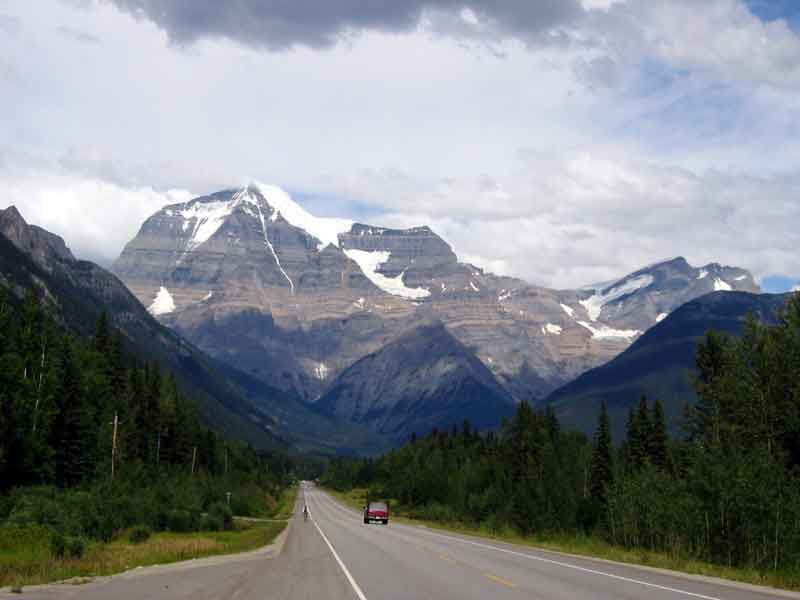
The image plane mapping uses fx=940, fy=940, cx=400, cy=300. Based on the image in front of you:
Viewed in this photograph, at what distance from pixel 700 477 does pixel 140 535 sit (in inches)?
1233

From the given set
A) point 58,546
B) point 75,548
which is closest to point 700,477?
point 75,548

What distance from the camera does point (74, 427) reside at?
75750 mm

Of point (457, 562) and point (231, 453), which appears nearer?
point (457, 562)

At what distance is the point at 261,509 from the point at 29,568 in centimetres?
7947

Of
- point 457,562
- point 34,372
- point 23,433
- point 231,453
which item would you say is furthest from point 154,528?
point 231,453

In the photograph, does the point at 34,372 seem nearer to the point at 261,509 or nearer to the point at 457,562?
the point at 261,509

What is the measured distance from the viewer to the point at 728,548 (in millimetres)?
38125

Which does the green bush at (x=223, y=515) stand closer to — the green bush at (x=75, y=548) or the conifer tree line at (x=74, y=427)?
the conifer tree line at (x=74, y=427)

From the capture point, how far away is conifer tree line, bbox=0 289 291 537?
66875 millimetres

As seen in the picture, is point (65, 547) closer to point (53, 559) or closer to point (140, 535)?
point (53, 559)

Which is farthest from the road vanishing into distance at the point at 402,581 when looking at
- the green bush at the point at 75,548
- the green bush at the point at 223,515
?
the green bush at the point at 223,515

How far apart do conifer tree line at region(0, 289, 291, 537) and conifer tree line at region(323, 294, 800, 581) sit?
2833cm

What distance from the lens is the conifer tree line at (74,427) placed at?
66.9 m

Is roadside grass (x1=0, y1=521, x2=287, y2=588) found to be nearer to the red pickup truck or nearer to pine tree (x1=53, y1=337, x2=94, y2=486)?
pine tree (x1=53, y1=337, x2=94, y2=486)
